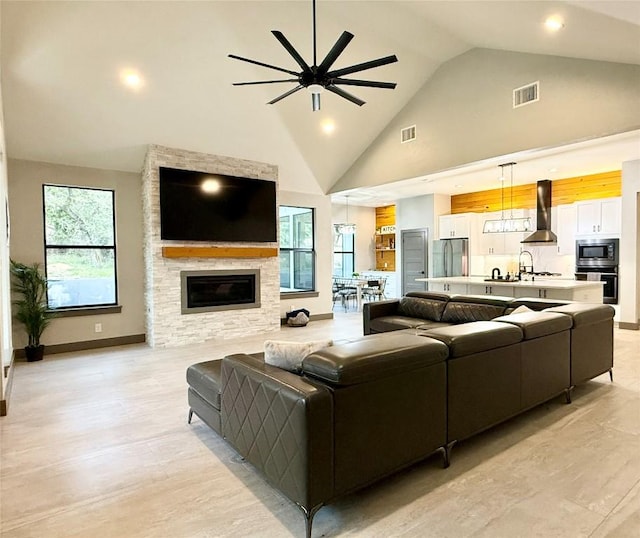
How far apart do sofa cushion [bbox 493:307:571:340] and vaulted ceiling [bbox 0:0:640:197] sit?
2429mm

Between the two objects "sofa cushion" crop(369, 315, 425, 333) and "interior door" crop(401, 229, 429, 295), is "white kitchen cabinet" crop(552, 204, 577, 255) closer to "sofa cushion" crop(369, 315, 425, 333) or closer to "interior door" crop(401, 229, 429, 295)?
"interior door" crop(401, 229, 429, 295)

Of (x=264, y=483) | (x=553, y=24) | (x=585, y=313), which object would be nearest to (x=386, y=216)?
(x=553, y=24)

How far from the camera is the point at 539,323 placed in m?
3.14

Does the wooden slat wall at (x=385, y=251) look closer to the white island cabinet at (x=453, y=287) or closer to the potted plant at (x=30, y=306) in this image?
the white island cabinet at (x=453, y=287)

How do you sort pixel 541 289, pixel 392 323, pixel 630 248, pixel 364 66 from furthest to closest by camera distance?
1. pixel 630 248
2. pixel 541 289
3. pixel 392 323
4. pixel 364 66

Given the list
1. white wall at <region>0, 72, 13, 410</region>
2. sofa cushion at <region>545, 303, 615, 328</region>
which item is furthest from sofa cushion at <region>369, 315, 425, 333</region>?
white wall at <region>0, 72, 13, 410</region>

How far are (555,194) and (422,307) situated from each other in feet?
16.5

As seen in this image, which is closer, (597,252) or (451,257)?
(597,252)

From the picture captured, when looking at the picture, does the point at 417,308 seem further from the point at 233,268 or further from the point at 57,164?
the point at 57,164

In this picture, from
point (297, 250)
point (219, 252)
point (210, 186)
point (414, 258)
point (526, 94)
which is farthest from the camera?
point (414, 258)

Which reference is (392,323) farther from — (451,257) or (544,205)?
(544,205)

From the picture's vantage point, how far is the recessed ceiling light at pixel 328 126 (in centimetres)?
682

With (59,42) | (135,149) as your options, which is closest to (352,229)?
(135,149)

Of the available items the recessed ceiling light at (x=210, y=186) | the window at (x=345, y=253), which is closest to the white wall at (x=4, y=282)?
the recessed ceiling light at (x=210, y=186)
